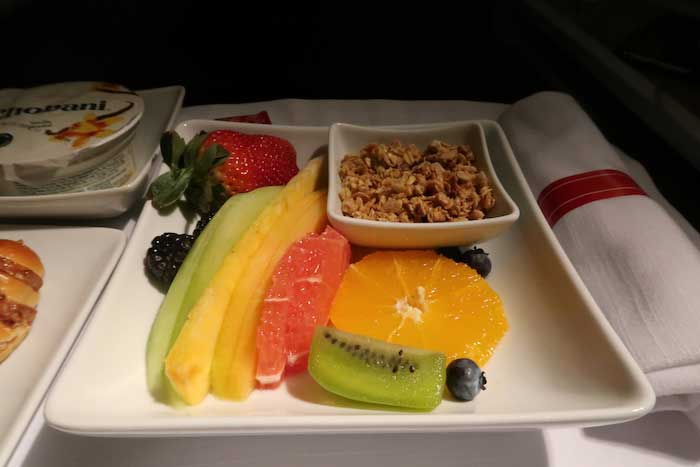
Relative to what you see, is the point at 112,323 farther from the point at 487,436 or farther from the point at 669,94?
the point at 669,94

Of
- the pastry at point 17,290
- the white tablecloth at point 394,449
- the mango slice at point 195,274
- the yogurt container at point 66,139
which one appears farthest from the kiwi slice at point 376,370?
the yogurt container at point 66,139

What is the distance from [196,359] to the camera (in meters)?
0.88

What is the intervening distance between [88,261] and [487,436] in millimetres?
958

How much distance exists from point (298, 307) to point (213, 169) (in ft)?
1.62

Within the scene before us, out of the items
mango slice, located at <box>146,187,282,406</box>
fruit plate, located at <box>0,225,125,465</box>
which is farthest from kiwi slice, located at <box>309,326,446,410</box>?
fruit plate, located at <box>0,225,125,465</box>

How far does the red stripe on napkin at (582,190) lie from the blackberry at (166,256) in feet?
2.98

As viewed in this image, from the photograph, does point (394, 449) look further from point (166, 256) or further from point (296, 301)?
point (166, 256)

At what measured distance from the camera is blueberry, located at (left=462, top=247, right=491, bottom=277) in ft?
3.81

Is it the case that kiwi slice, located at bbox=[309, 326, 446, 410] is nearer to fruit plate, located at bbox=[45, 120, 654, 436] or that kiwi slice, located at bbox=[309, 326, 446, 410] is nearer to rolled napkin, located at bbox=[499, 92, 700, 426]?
fruit plate, located at bbox=[45, 120, 654, 436]

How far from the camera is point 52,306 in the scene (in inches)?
46.1

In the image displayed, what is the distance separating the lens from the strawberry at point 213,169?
50.1 inches

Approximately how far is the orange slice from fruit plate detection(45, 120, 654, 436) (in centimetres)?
6

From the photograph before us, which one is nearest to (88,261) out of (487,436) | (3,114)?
(3,114)

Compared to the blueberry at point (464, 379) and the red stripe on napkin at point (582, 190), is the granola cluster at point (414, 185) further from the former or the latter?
the blueberry at point (464, 379)
